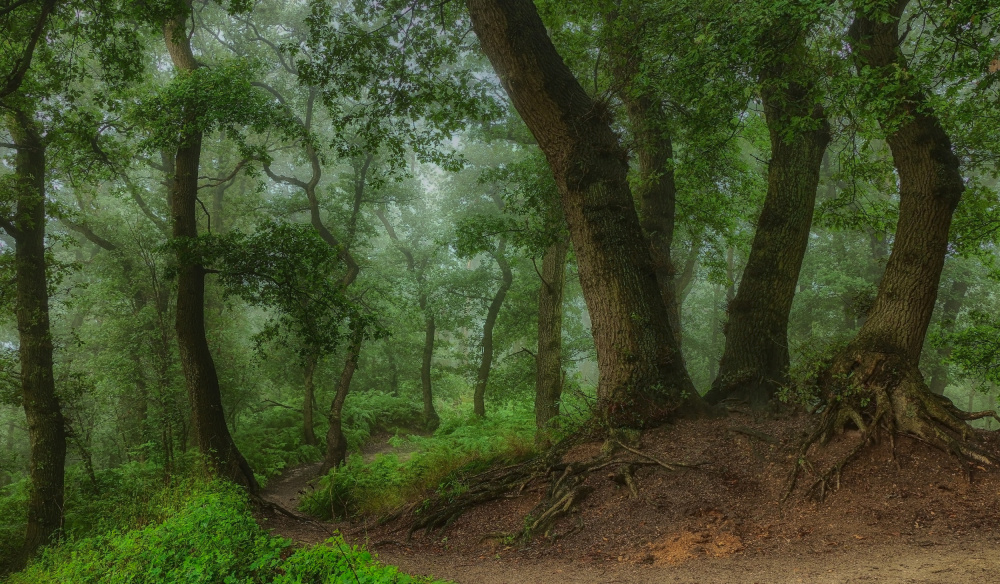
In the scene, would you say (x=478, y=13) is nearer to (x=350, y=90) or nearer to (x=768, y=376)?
(x=350, y=90)

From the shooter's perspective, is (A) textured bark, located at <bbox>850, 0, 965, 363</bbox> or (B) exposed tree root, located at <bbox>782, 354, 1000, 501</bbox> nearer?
(B) exposed tree root, located at <bbox>782, 354, 1000, 501</bbox>

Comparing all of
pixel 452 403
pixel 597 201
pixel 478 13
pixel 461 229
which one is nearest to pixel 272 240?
pixel 461 229

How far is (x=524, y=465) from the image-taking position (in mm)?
7012

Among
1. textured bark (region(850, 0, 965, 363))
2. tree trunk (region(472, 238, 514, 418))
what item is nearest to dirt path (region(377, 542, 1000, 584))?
textured bark (region(850, 0, 965, 363))

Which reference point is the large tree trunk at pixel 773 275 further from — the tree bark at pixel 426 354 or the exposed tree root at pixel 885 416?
the tree bark at pixel 426 354

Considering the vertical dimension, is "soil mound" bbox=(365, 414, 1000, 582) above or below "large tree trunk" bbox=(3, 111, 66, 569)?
below

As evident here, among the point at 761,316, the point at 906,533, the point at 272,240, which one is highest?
the point at 272,240

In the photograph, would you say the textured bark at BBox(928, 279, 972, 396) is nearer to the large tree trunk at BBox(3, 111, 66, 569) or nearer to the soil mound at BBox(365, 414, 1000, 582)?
the soil mound at BBox(365, 414, 1000, 582)

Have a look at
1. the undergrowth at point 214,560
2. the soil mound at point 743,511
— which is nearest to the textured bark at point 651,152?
the soil mound at point 743,511

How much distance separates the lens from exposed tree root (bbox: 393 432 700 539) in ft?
18.6

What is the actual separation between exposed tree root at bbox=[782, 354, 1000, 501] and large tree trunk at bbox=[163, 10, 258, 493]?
7887 millimetres

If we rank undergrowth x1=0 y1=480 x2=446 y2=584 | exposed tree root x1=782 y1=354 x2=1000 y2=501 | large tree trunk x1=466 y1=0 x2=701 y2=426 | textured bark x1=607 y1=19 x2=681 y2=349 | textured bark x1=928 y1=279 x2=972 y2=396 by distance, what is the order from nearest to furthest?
undergrowth x1=0 y1=480 x2=446 y2=584 < exposed tree root x1=782 y1=354 x2=1000 y2=501 < large tree trunk x1=466 y1=0 x2=701 y2=426 < textured bark x1=607 y1=19 x2=681 y2=349 < textured bark x1=928 y1=279 x2=972 y2=396

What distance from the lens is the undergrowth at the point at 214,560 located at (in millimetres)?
3607

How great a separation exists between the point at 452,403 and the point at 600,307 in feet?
65.1
